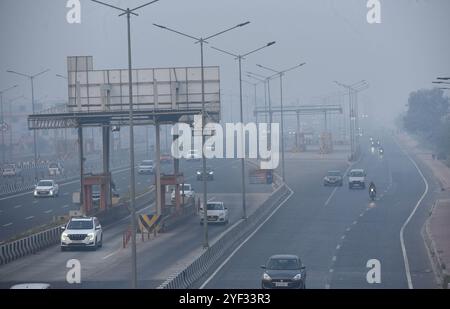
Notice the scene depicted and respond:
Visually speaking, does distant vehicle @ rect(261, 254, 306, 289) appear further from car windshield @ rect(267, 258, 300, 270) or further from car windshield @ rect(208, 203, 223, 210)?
car windshield @ rect(208, 203, 223, 210)

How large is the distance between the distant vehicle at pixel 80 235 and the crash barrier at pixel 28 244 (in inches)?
46.9

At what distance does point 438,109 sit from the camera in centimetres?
16125

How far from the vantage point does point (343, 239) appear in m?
45.2

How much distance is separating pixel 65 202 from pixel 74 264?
30607mm

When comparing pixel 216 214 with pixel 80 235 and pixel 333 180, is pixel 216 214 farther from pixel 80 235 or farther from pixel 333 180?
pixel 333 180

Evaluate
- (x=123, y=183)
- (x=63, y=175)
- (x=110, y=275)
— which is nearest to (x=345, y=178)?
(x=123, y=183)

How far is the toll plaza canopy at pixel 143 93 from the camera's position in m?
51.8

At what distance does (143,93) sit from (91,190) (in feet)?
18.4

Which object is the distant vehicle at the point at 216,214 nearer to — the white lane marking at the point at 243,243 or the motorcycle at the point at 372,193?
the white lane marking at the point at 243,243

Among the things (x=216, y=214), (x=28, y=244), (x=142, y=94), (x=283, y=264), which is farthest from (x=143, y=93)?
(x=283, y=264)

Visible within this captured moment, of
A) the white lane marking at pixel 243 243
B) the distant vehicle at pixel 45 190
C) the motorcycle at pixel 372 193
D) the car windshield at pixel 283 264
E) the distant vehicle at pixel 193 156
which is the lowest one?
the white lane marking at pixel 243 243

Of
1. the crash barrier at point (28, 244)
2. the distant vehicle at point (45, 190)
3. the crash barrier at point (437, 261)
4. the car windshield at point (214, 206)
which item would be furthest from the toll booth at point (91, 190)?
the distant vehicle at point (45, 190)

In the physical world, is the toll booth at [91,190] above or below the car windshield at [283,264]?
above

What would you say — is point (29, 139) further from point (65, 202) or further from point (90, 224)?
point (90, 224)
